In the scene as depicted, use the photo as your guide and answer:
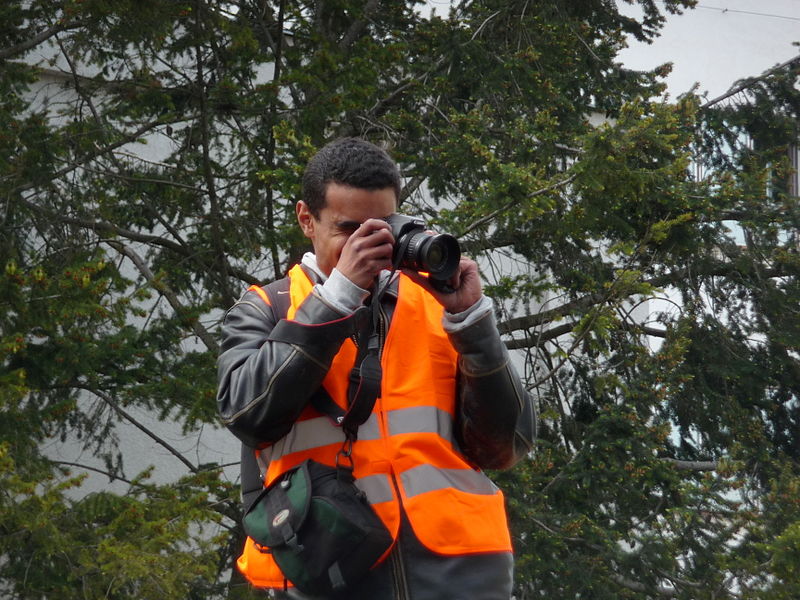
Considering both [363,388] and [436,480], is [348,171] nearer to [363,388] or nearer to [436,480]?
[363,388]

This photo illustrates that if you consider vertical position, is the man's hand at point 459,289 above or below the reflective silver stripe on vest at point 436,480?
above

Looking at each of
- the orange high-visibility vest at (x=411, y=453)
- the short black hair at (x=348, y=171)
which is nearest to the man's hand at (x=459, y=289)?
the orange high-visibility vest at (x=411, y=453)

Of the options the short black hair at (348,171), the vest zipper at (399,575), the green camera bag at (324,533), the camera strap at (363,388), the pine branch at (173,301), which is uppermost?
the short black hair at (348,171)

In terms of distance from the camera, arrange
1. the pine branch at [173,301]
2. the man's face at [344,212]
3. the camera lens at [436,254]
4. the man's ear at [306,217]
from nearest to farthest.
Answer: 1. the camera lens at [436,254]
2. the man's face at [344,212]
3. the man's ear at [306,217]
4. the pine branch at [173,301]

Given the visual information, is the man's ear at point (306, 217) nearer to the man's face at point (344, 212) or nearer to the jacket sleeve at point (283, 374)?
the man's face at point (344, 212)

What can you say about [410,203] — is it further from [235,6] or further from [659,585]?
[659,585]

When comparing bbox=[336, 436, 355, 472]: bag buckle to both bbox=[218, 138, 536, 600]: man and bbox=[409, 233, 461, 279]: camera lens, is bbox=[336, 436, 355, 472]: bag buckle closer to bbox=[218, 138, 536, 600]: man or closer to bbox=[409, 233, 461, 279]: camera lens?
bbox=[218, 138, 536, 600]: man

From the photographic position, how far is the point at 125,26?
583 cm

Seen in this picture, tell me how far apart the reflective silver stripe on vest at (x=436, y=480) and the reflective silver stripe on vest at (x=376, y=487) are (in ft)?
0.10

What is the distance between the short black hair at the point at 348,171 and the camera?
2.10 metres

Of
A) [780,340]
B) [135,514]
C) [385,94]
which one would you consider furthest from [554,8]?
[135,514]

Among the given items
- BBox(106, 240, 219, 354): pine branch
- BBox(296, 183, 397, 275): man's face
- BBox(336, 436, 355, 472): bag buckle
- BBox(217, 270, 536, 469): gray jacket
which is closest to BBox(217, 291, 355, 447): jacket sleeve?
BBox(217, 270, 536, 469): gray jacket

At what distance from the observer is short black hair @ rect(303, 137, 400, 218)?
2104 millimetres

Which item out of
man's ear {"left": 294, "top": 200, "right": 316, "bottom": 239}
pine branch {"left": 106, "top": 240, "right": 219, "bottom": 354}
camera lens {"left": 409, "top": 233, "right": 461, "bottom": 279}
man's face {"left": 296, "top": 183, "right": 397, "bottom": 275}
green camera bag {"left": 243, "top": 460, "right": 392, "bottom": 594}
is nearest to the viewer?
green camera bag {"left": 243, "top": 460, "right": 392, "bottom": 594}
